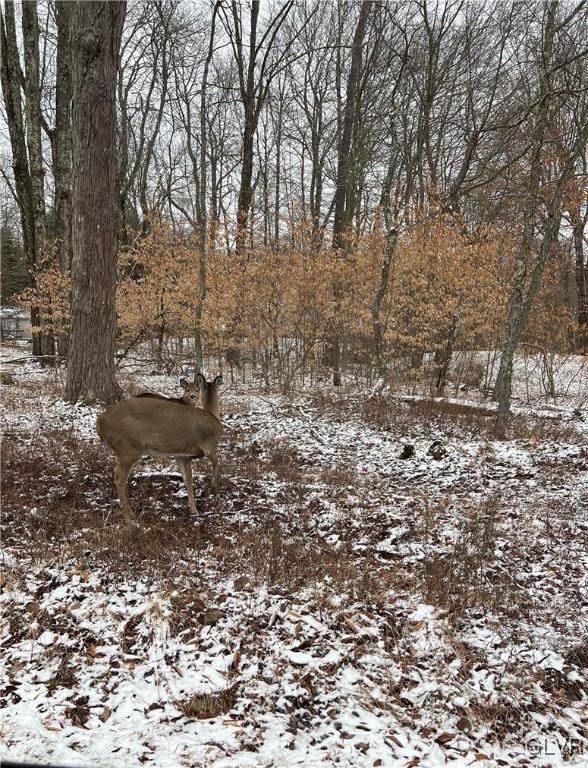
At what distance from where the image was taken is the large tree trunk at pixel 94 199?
32.5 feet

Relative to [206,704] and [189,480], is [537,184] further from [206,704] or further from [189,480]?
[206,704]

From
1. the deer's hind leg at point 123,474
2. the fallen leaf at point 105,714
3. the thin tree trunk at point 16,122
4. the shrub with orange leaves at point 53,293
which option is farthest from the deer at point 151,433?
the thin tree trunk at point 16,122

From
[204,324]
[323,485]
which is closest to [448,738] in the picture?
[323,485]

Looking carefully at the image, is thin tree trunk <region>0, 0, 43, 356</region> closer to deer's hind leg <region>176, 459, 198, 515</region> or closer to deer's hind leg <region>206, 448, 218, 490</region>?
deer's hind leg <region>206, 448, 218, 490</region>

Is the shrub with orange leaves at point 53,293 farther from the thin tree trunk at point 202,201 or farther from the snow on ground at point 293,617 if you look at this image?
the snow on ground at point 293,617

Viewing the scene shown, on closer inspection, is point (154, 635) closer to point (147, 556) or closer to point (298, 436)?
point (147, 556)

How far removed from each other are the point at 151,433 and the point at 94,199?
21.8ft

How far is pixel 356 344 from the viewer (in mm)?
19109

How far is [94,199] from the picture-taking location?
10.3 m

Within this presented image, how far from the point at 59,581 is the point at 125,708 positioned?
169 cm

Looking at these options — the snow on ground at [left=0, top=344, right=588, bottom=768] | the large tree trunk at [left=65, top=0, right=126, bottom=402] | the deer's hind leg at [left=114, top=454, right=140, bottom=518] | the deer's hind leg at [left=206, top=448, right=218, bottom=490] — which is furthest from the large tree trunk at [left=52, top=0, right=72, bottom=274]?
the deer's hind leg at [left=114, top=454, right=140, bottom=518]

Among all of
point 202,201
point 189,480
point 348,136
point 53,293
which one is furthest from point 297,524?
point 348,136

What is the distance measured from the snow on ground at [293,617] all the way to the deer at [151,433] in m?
0.60

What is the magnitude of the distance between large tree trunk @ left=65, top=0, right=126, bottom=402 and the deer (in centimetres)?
507
